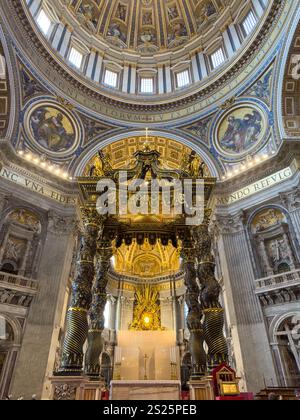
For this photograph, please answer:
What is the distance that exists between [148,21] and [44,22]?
8.92 metres

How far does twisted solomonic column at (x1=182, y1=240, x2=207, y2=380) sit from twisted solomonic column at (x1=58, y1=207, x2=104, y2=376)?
121 inches

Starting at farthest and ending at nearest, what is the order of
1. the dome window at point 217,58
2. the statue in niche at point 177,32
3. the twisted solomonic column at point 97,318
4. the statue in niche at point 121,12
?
the statue in niche at point 121,12 → the statue in niche at point 177,32 → the dome window at point 217,58 → the twisted solomonic column at point 97,318

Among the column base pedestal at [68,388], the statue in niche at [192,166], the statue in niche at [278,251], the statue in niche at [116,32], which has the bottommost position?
the column base pedestal at [68,388]

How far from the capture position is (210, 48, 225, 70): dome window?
1755cm

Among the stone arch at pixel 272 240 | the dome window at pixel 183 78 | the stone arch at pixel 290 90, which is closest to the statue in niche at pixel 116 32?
the dome window at pixel 183 78

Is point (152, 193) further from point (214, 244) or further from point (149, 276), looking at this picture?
point (149, 276)

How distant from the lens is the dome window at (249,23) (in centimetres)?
1602

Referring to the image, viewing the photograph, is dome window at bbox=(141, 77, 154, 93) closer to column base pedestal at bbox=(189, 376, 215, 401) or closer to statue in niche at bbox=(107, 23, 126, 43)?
statue in niche at bbox=(107, 23, 126, 43)

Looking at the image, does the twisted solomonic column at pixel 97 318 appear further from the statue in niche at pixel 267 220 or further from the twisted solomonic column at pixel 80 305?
the statue in niche at pixel 267 220

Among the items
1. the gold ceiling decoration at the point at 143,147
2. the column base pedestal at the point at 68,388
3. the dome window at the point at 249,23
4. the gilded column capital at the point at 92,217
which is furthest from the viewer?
the gold ceiling decoration at the point at 143,147

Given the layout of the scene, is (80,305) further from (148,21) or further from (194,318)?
(148,21)

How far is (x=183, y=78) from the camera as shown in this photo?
19.0 metres

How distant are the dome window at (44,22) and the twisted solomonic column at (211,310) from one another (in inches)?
625
